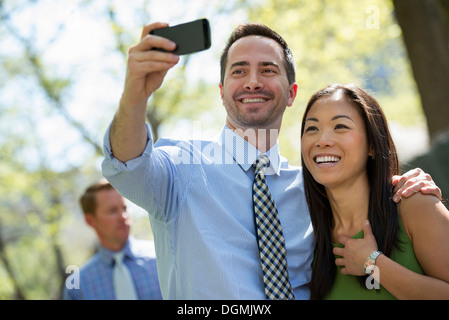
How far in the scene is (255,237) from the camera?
2584 mm

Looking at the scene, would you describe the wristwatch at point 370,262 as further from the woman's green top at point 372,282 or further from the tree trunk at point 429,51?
the tree trunk at point 429,51

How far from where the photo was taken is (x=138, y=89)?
2074mm

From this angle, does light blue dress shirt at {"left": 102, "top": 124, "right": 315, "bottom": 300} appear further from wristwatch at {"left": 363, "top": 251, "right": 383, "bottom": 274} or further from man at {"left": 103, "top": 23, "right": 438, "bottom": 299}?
wristwatch at {"left": 363, "top": 251, "right": 383, "bottom": 274}

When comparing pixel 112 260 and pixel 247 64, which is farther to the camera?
pixel 112 260

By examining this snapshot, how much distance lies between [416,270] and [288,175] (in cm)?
89

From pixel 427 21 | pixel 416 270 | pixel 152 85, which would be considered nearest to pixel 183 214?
pixel 152 85

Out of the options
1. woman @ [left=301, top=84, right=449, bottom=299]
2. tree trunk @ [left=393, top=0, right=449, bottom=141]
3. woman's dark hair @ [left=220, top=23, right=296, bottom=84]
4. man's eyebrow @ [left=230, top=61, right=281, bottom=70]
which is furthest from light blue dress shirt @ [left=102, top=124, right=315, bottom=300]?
tree trunk @ [left=393, top=0, right=449, bottom=141]

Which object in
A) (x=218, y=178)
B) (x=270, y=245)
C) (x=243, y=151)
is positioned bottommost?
(x=270, y=245)

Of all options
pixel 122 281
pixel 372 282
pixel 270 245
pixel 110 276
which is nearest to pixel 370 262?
pixel 372 282

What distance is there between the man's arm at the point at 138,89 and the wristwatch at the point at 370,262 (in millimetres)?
1194

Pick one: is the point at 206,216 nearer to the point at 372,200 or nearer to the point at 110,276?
the point at 372,200

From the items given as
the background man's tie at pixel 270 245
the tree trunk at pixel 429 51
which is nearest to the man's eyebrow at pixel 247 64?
the background man's tie at pixel 270 245

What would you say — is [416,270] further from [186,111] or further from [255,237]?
[186,111]

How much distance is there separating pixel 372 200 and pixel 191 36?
1.32 meters
